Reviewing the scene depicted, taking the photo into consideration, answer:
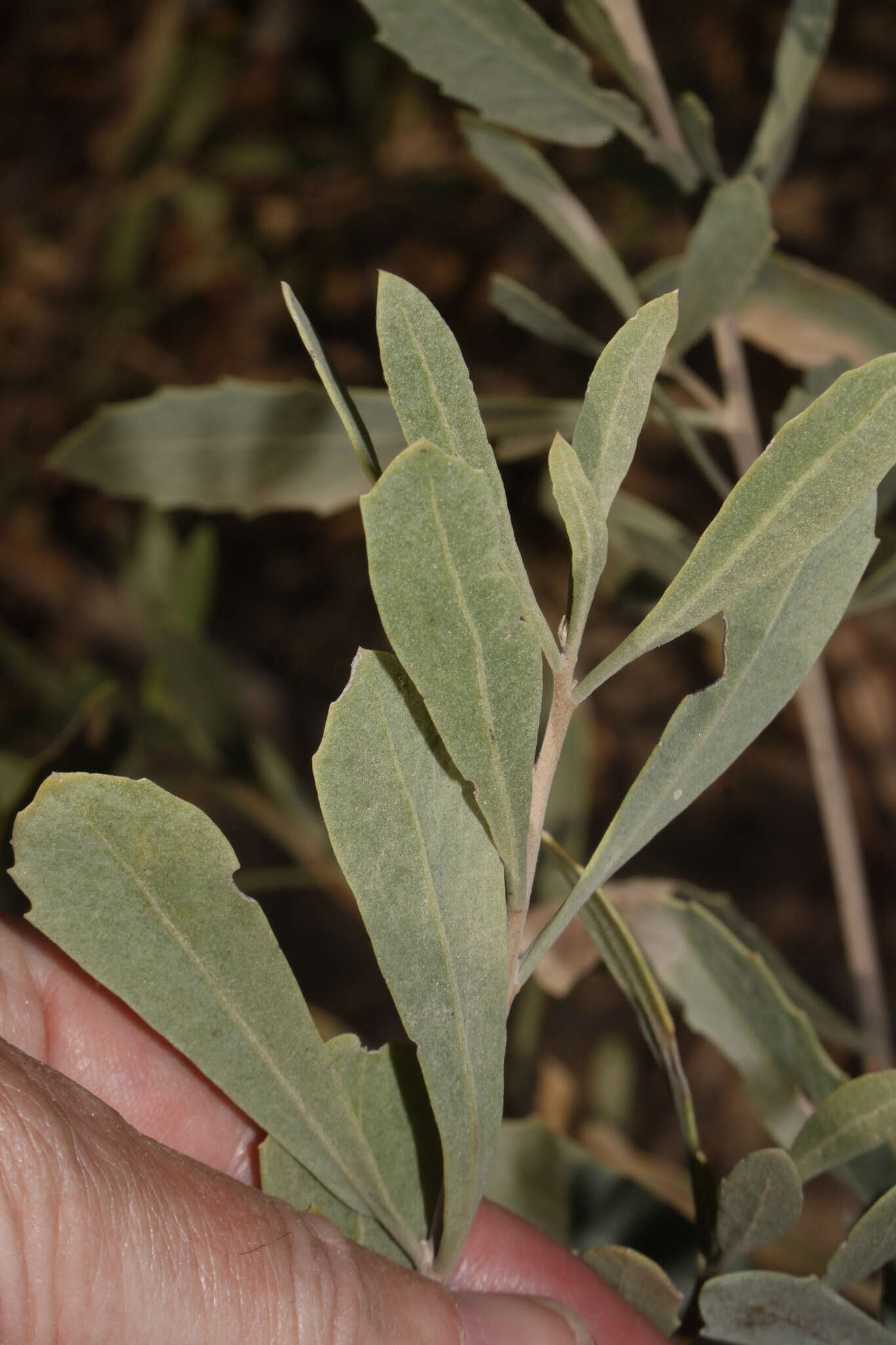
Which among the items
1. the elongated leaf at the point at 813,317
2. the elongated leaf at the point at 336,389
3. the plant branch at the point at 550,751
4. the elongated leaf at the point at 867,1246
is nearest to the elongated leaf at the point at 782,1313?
the elongated leaf at the point at 867,1246

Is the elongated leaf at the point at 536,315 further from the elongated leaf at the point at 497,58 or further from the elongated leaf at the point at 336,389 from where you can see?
the elongated leaf at the point at 336,389

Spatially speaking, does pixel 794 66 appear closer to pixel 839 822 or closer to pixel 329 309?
pixel 839 822

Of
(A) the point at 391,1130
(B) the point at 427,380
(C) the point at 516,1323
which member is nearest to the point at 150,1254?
(A) the point at 391,1130

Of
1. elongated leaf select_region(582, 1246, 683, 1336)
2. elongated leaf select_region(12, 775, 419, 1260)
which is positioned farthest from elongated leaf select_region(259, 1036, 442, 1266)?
elongated leaf select_region(582, 1246, 683, 1336)

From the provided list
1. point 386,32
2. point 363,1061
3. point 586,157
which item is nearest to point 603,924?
point 363,1061

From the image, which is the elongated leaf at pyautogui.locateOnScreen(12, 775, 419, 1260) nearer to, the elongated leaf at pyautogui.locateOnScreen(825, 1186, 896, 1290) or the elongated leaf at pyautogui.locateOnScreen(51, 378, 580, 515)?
the elongated leaf at pyautogui.locateOnScreen(825, 1186, 896, 1290)
